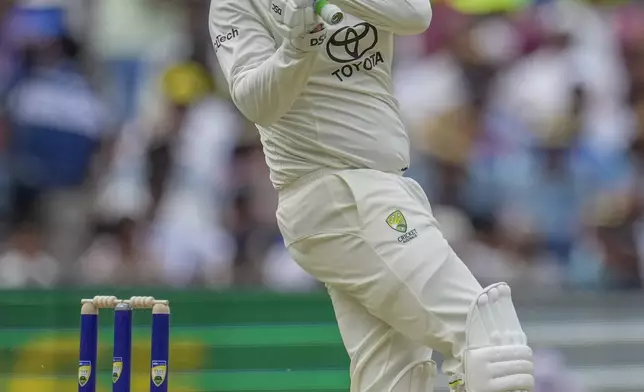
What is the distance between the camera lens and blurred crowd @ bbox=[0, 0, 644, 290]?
299 inches

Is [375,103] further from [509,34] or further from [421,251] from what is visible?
[509,34]

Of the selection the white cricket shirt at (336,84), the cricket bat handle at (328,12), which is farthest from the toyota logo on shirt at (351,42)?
the cricket bat handle at (328,12)

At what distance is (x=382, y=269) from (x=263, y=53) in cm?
71

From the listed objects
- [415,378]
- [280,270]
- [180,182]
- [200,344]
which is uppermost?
[180,182]

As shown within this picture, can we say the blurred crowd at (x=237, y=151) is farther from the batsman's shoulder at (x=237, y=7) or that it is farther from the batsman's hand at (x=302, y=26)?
the batsman's hand at (x=302, y=26)

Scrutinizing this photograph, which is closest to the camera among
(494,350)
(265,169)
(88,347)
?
(494,350)

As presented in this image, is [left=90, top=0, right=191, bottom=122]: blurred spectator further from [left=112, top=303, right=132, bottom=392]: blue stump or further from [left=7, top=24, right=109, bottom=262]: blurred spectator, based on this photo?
[left=112, top=303, right=132, bottom=392]: blue stump

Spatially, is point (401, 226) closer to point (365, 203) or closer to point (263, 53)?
point (365, 203)

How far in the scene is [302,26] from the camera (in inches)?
143

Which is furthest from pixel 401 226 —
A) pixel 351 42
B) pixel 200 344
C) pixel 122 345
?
pixel 200 344

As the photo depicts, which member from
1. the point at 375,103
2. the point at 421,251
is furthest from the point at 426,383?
the point at 375,103

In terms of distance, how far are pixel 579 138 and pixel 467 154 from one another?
0.66m

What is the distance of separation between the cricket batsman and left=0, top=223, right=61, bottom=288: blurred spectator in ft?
11.3

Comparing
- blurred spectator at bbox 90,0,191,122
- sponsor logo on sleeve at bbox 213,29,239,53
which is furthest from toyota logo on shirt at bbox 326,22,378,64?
blurred spectator at bbox 90,0,191,122
